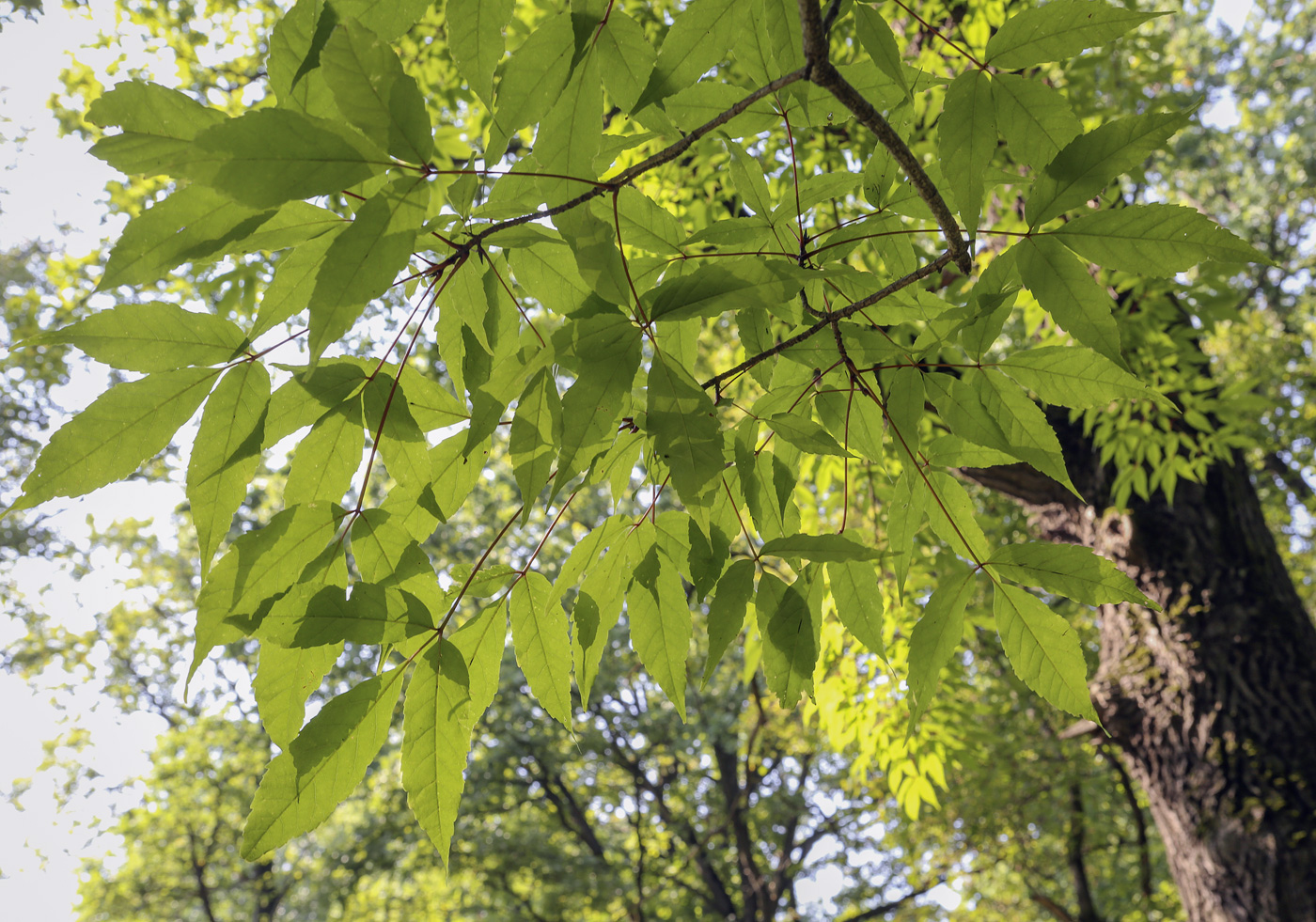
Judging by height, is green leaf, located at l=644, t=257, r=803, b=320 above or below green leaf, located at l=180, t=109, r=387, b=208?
below

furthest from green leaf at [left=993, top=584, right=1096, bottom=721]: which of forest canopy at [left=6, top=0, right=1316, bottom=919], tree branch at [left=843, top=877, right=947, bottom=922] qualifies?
tree branch at [left=843, top=877, right=947, bottom=922]

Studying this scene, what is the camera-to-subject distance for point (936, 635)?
31.9 inches

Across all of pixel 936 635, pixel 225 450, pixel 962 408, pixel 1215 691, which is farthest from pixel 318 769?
pixel 1215 691

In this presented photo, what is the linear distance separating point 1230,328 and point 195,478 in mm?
8737

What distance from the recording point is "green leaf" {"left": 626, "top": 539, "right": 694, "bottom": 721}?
32.5 inches

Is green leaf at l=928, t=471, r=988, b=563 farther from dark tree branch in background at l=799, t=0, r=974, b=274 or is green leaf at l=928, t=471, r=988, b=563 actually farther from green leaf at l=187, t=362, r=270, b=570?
green leaf at l=187, t=362, r=270, b=570

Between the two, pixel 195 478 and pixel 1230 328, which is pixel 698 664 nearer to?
pixel 1230 328

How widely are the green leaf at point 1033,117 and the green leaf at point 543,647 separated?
649mm

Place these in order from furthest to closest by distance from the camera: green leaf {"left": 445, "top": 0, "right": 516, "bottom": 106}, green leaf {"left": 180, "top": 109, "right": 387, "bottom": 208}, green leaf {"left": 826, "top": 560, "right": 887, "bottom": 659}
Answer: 1. green leaf {"left": 826, "top": 560, "right": 887, "bottom": 659}
2. green leaf {"left": 445, "top": 0, "right": 516, "bottom": 106}
3. green leaf {"left": 180, "top": 109, "right": 387, "bottom": 208}

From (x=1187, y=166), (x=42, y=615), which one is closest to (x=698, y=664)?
(x=42, y=615)

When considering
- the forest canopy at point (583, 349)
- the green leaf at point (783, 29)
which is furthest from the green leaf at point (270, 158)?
the green leaf at point (783, 29)

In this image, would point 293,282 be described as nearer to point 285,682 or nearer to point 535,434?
point 535,434

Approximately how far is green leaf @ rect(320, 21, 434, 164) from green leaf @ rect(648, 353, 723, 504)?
0.25 m

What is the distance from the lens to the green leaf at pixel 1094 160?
2.15 feet
